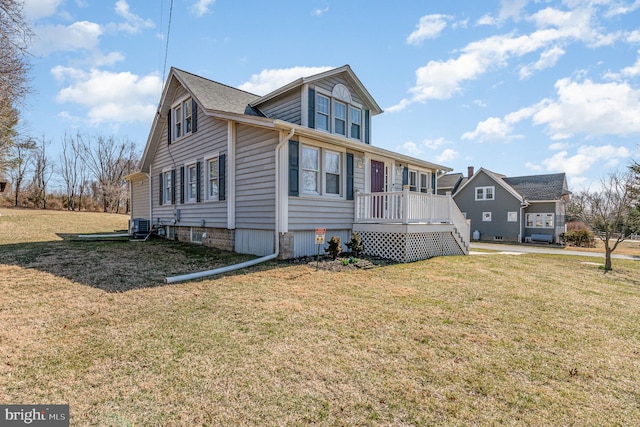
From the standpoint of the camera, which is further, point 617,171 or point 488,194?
point 488,194

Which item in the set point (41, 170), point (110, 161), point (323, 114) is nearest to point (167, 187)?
point (323, 114)

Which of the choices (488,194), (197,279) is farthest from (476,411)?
(488,194)

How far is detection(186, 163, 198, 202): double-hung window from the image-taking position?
1239cm

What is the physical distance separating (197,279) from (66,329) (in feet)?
9.55

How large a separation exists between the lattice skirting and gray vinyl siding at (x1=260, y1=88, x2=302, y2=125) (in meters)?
4.56

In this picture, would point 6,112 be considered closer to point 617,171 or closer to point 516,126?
point 516,126

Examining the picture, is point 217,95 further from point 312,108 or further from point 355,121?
point 355,121

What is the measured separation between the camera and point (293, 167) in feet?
29.4

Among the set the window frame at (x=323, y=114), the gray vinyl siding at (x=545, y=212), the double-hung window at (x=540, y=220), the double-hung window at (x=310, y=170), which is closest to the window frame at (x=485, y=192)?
the gray vinyl siding at (x=545, y=212)

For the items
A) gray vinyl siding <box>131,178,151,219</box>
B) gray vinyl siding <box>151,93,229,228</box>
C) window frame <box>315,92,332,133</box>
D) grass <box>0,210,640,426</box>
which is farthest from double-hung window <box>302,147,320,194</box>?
gray vinyl siding <box>131,178,151,219</box>

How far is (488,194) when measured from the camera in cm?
2758

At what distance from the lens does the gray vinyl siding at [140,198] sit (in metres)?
17.0

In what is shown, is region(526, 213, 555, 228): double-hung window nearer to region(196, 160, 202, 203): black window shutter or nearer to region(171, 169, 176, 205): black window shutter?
region(196, 160, 202, 203): black window shutter

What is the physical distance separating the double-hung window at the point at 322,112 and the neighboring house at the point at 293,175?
4 centimetres
